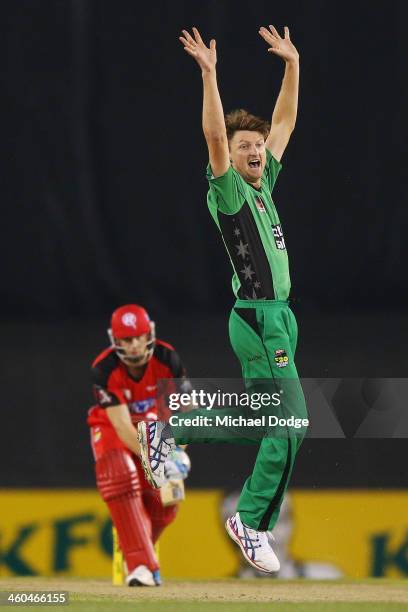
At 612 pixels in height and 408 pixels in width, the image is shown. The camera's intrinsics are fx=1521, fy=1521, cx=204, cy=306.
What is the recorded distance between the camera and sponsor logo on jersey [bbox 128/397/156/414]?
849 centimetres

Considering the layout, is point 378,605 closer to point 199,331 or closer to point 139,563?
point 139,563

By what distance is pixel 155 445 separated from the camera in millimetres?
6301

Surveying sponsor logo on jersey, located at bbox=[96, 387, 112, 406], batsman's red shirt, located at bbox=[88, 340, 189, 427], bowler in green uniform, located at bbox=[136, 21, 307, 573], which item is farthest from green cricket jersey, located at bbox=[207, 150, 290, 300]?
sponsor logo on jersey, located at bbox=[96, 387, 112, 406]

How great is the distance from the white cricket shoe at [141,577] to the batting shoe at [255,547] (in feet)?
6.28

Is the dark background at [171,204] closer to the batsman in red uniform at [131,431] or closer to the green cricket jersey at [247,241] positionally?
the batsman in red uniform at [131,431]

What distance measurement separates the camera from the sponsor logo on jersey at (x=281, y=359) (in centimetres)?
607

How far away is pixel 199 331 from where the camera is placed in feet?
31.8

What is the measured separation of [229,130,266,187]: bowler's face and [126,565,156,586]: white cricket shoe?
8.52 ft

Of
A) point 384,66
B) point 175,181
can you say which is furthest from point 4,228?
point 384,66

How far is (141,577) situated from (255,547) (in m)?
2.01

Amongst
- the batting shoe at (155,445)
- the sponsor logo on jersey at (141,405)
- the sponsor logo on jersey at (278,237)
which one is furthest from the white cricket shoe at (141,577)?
the sponsor logo on jersey at (278,237)

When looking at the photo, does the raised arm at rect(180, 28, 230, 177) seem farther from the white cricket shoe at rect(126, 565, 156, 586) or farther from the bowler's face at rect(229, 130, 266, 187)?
the white cricket shoe at rect(126, 565, 156, 586)

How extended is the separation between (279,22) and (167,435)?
3.91m

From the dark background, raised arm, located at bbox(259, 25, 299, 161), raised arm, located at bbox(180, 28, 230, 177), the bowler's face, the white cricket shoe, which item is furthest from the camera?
the dark background
